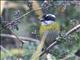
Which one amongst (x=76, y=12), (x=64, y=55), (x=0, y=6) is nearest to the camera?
(x=64, y=55)

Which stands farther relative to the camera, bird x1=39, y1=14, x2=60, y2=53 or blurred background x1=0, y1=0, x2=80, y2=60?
bird x1=39, y1=14, x2=60, y2=53

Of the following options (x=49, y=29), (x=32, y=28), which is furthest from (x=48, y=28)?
(x=32, y=28)

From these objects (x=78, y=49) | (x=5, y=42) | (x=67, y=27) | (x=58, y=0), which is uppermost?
(x=58, y=0)

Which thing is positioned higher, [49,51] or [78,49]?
[49,51]

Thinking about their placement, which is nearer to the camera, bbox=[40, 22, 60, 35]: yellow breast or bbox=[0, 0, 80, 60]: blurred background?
bbox=[0, 0, 80, 60]: blurred background

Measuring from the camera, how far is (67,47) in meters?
3.65

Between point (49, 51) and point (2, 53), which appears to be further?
point (2, 53)

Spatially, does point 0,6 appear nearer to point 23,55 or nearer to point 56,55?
point 23,55

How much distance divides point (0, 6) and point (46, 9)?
1.08 metres

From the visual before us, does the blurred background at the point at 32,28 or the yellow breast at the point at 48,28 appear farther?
the yellow breast at the point at 48,28

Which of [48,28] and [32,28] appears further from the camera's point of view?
[32,28]

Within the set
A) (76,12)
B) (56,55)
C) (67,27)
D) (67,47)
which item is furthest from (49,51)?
(76,12)

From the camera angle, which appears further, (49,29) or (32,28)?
(32,28)

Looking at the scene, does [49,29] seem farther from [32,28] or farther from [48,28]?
[32,28]
